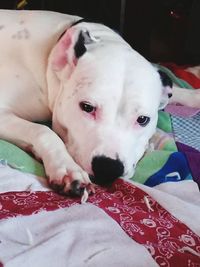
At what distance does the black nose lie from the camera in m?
1.43

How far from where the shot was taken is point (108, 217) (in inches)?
48.3

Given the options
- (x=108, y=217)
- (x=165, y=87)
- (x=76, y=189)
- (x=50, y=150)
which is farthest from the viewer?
(x=165, y=87)


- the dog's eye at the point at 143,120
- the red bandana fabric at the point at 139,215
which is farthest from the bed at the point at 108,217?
the dog's eye at the point at 143,120

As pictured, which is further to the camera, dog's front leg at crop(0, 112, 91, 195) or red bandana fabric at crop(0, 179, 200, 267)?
dog's front leg at crop(0, 112, 91, 195)

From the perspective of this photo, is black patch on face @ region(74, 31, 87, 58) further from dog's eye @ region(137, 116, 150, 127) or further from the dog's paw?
the dog's paw

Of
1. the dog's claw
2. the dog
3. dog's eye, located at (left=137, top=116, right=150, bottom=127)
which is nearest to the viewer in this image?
the dog's claw

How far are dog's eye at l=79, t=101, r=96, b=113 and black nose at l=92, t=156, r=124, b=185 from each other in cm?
15

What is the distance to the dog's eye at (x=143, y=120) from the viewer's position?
1.58 m

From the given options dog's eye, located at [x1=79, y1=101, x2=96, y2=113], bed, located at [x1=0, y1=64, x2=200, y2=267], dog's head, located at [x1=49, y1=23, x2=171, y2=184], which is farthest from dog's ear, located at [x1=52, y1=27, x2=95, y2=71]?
bed, located at [x1=0, y1=64, x2=200, y2=267]

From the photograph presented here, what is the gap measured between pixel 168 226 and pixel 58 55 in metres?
0.69

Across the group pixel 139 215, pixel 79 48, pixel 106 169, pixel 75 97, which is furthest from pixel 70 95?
pixel 139 215

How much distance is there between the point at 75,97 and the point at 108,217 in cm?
46

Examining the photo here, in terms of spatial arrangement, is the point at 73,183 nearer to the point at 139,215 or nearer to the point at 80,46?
the point at 139,215

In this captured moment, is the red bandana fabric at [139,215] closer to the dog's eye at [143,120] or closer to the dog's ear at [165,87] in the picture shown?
the dog's eye at [143,120]
